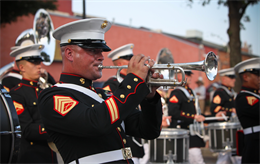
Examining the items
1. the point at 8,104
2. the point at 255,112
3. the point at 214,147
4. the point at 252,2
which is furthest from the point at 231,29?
the point at 8,104

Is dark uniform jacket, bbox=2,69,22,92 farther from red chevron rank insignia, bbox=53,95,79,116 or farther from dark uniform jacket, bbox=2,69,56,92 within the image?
red chevron rank insignia, bbox=53,95,79,116

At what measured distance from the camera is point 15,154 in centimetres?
285

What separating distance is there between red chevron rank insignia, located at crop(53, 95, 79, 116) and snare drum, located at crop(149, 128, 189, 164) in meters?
3.35

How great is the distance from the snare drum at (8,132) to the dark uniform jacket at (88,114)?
823mm

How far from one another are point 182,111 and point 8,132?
4593 mm

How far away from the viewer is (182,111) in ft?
22.4

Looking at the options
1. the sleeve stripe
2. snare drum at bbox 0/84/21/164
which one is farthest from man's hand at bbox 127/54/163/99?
snare drum at bbox 0/84/21/164

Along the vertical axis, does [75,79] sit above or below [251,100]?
above

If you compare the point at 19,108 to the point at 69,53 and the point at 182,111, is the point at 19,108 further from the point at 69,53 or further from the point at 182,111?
the point at 182,111

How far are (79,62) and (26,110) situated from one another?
1902 millimetres

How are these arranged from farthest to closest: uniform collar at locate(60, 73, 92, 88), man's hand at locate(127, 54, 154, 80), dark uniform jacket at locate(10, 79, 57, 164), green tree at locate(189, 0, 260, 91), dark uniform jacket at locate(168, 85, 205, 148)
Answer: green tree at locate(189, 0, 260, 91)
dark uniform jacket at locate(168, 85, 205, 148)
dark uniform jacket at locate(10, 79, 57, 164)
uniform collar at locate(60, 73, 92, 88)
man's hand at locate(127, 54, 154, 80)

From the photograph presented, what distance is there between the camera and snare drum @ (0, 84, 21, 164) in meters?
2.79

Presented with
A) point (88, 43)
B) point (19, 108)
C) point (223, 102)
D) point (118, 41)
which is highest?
point (118, 41)

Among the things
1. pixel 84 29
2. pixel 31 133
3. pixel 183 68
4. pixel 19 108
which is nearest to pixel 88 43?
pixel 84 29
